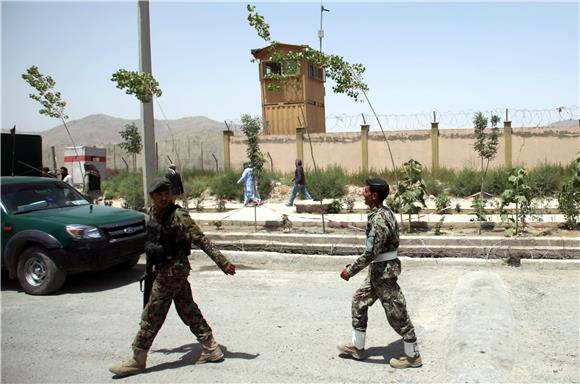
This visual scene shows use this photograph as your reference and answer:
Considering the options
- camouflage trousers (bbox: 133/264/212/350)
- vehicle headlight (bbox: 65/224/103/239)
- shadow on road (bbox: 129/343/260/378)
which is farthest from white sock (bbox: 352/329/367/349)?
vehicle headlight (bbox: 65/224/103/239)

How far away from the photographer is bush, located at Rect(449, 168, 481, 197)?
1761cm

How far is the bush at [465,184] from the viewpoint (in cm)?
1761

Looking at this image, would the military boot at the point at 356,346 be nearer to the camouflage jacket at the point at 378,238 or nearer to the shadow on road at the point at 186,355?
the camouflage jacket at the point at 378,238

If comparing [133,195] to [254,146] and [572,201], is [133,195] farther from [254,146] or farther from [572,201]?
[572,201]

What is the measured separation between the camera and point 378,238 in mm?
4348

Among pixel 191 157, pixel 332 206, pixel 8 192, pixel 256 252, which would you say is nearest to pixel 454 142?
pixel 332 206

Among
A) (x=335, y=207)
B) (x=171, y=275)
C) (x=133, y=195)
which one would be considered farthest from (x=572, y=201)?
(x=133, y=195)

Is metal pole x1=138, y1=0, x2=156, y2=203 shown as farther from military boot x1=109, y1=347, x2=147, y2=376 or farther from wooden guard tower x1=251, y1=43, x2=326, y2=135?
wooden guard tower x1=251, y1=43, x2=326, y2=135

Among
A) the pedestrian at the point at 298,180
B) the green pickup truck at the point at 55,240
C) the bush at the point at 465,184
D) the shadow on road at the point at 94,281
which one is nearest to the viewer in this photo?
the green pickup truck at the point at 55,240

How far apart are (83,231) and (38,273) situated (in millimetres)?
879

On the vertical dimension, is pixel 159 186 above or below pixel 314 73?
below

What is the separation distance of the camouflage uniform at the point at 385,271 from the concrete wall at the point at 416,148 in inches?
687

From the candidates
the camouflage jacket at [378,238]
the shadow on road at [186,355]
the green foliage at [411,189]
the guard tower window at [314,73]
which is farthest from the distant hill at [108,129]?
the camouflage jacket at [378,238]

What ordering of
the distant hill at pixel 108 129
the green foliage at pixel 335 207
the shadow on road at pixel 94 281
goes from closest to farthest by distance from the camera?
the shadow on road at pixel 94 281, the green foliage at pixel 335 207, the distant hill at pixel 108 129
